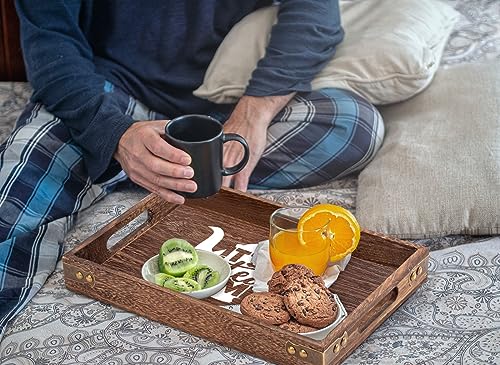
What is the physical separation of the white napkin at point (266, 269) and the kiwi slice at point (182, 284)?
0.29ft

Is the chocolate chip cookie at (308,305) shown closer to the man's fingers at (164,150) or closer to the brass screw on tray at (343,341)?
the brass screw on tray at (343,341)

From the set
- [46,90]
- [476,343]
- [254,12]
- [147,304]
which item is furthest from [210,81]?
[476,343]

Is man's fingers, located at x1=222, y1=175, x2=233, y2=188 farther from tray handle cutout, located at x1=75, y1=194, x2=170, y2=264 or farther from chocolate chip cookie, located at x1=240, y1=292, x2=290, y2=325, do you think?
chocolate chip cookie, located at x1=240, y1=292, x2=290, y2=325

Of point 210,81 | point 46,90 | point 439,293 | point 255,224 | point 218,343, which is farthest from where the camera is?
point 210,81

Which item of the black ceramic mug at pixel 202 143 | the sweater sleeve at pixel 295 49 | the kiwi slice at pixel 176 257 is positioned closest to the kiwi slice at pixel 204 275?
Result: the kiwi slice at pixel 176 257

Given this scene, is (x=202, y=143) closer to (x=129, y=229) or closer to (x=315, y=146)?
(x=129, y=229)

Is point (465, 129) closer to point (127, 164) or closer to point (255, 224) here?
point (255, 224)

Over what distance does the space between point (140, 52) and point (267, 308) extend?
782 millimetres

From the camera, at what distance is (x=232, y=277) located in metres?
1.52

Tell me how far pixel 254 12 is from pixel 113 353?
84 centimetres

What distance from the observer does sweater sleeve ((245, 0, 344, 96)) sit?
6.20ft

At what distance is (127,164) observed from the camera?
1707 millimetres

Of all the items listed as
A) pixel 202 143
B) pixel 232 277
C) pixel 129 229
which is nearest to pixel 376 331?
pixel 232 277

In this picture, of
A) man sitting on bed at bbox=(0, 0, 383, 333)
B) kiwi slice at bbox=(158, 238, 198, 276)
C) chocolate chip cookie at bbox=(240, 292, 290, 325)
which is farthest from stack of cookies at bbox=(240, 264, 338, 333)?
man sitting on bed at bbox=(0, 0, 383, 333)
